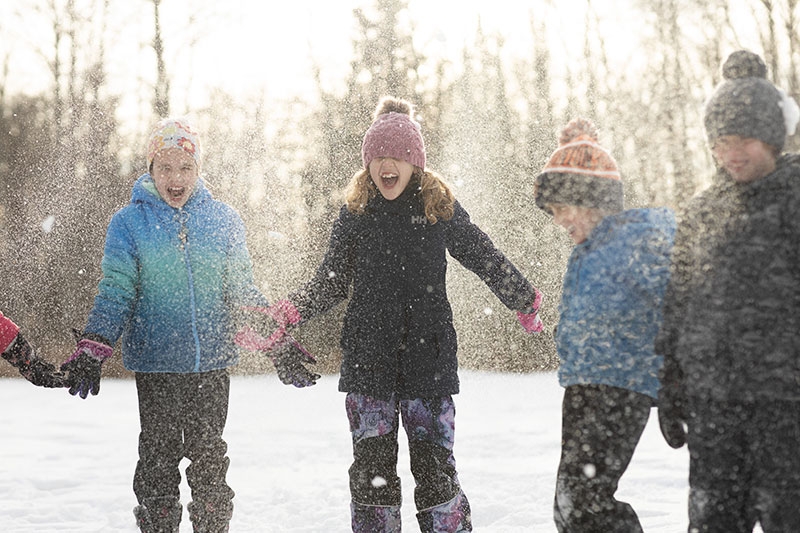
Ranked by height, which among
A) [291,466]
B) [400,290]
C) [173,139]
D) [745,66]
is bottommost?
[291,466]

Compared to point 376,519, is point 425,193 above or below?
above

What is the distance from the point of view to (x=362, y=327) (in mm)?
3107

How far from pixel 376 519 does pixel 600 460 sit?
103cm

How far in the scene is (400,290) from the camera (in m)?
3.12

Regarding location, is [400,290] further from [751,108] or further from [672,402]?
[751,108]

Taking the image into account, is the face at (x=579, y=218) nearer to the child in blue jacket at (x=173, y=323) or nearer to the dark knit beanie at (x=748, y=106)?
the dark knit beanie at (x=748, y=106)

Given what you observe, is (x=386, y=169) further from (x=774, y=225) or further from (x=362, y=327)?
(x=774, y=225)

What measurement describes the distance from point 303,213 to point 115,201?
319cm

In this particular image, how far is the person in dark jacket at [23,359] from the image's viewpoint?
3166mm

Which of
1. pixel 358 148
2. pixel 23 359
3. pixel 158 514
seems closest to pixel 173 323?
pixel 23 359

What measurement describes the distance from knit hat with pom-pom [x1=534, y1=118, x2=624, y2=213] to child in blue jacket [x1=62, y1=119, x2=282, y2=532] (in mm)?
1344

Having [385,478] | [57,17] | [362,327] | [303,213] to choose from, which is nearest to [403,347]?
[362,327]

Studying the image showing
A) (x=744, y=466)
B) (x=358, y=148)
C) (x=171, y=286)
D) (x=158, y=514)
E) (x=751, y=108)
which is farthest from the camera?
(x=358, y=148)

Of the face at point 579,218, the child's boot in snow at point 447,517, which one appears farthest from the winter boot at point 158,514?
the face at point 579,218
